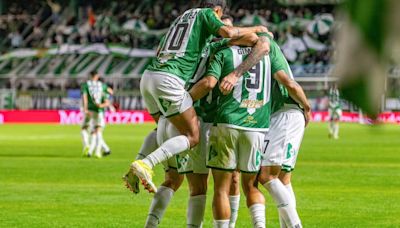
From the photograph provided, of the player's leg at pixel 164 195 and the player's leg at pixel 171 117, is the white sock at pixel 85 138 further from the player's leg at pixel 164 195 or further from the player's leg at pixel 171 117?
the player's leg at pixel 171 117

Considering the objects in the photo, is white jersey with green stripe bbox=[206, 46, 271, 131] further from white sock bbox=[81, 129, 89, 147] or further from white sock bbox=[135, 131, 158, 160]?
white sock bbox=[81, 129, 89, 147]

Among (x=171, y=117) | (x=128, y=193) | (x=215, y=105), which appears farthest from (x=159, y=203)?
(x=128, y=193)

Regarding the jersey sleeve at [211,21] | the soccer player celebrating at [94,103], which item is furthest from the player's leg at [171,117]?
the soccer player celebrating at [94,103]

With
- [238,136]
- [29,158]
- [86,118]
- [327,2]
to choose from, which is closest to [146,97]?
[238,136]

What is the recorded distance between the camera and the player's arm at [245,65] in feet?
26.8

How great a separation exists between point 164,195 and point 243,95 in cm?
125

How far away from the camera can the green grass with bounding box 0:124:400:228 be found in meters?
12.8

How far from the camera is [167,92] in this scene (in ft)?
27.7

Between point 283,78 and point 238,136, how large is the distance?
0.66 metres

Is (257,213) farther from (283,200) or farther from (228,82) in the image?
(228,82)

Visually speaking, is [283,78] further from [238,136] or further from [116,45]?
[116,45]

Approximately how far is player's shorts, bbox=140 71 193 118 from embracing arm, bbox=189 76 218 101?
52mm

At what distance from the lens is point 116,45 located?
6706cm

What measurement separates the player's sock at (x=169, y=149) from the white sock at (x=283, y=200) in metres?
1.04
